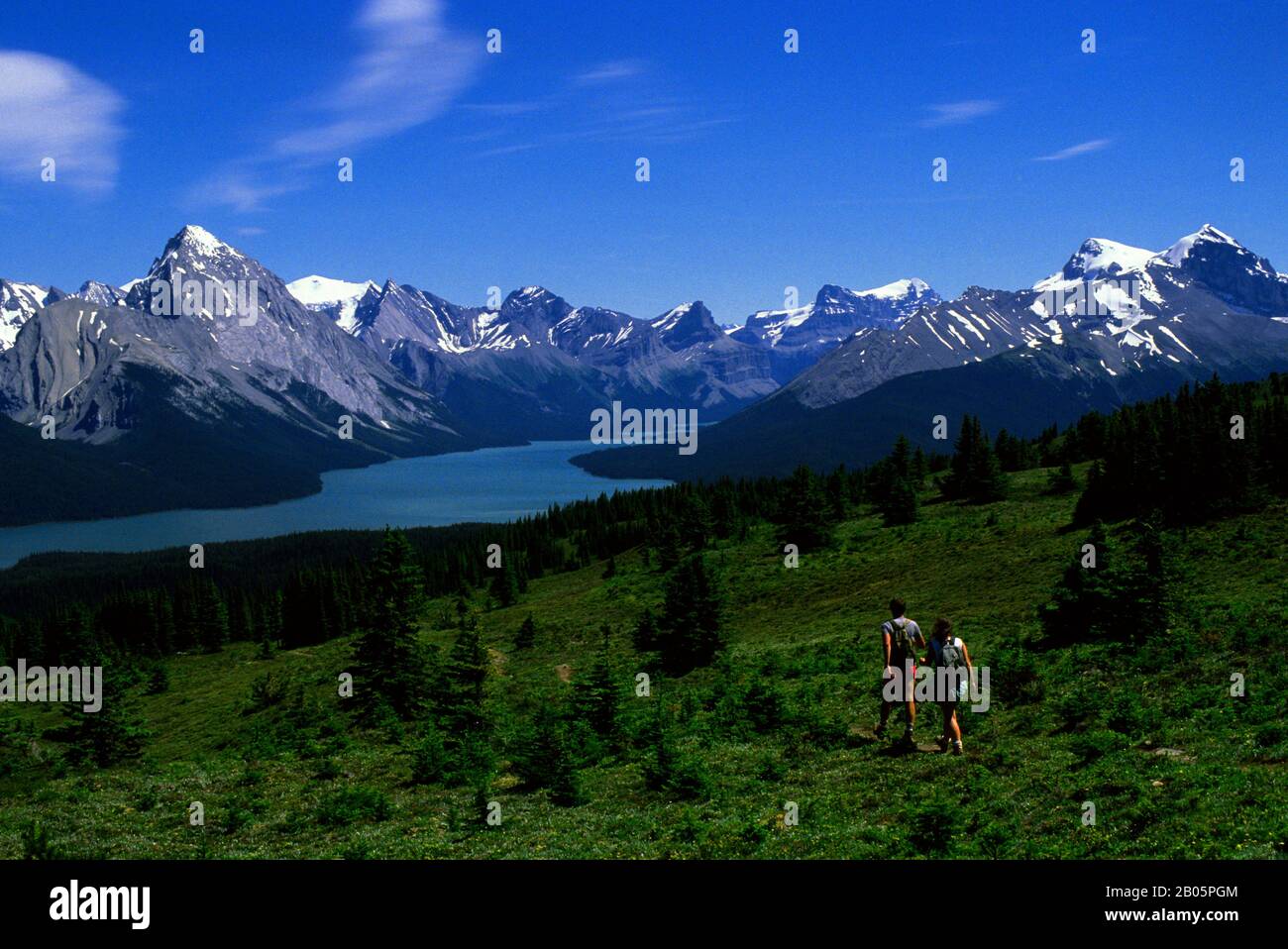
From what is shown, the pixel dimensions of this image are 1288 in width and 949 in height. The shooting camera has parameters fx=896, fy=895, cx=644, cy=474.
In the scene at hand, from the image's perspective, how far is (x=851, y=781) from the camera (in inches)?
814

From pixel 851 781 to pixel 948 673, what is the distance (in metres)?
3.37

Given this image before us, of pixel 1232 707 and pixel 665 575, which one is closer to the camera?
pixel 1232 707

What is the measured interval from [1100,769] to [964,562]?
152 feet

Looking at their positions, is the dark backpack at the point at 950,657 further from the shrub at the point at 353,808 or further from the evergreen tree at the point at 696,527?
the evergreen tree at the point at 696,527

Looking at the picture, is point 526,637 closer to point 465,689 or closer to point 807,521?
point 465,689

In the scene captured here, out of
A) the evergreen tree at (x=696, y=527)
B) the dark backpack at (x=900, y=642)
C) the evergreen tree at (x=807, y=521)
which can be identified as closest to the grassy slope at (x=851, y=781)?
the dark backpack at (x=900, y=642)

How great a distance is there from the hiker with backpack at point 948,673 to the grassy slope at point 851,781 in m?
0.88

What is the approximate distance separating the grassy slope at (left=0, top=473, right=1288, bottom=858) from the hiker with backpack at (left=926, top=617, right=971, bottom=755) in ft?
2.90

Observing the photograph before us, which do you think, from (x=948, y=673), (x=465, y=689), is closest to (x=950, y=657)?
(x=948, y=673)

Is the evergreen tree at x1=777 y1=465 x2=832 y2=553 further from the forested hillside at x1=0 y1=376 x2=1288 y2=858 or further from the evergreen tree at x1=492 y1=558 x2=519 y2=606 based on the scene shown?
the evergreen tree at x1=492 y1=558 x2=519 y2=606

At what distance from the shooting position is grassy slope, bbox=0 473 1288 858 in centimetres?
1602
